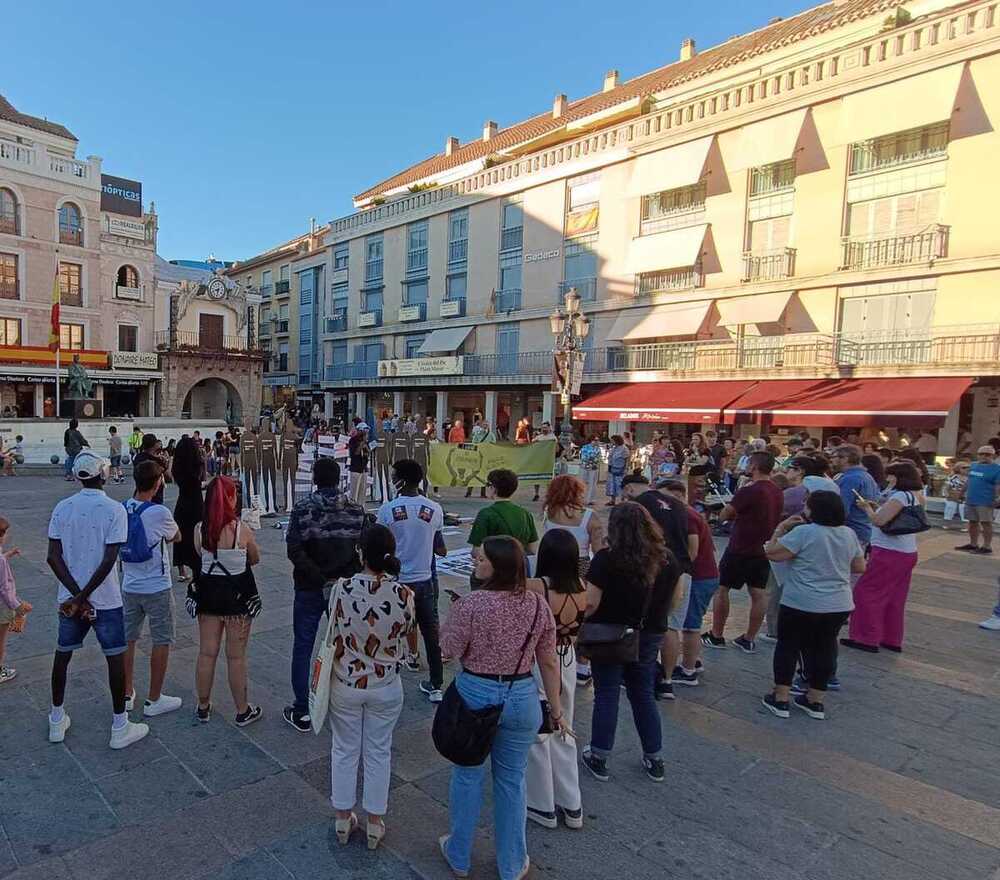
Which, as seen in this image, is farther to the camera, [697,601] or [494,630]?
[697,601]

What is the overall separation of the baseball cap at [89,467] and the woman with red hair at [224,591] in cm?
64

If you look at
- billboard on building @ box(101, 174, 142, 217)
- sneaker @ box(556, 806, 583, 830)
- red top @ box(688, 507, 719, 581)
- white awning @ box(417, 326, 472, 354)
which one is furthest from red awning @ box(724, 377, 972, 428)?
billboard on building @ box(101, 174, 142, 217)

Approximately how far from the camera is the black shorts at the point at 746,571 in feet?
18.5

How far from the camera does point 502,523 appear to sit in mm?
4340

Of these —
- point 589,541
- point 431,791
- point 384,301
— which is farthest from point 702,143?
point 431,791

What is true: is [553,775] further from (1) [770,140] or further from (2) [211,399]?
(2) [211,399]

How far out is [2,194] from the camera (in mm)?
33000

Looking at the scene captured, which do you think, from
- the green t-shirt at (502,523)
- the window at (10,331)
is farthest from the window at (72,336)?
the green t-shirt at (502,523)

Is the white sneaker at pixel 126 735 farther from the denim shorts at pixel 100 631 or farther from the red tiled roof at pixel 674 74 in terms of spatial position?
the red tiled roof at pixel 674 74

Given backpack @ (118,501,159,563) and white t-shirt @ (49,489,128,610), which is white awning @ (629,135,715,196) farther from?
white t-shirt @ (49,489,128,610)

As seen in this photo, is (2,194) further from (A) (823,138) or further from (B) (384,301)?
(A) (823,138)

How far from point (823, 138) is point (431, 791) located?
25.8m

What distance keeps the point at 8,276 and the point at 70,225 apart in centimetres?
429

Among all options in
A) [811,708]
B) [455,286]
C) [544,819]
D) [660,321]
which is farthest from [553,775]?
[455,286]
